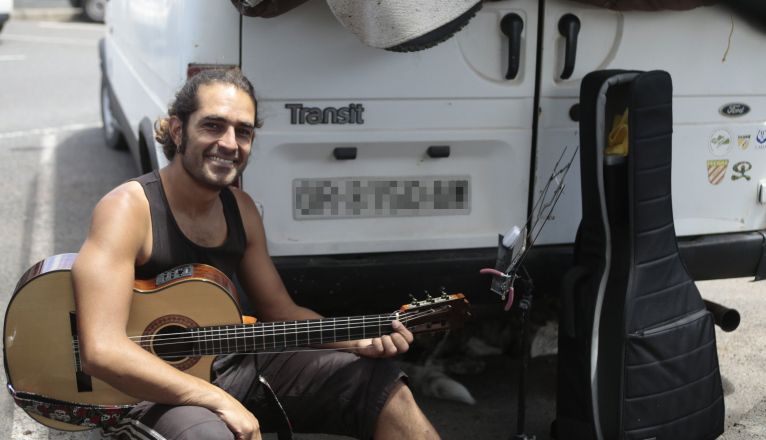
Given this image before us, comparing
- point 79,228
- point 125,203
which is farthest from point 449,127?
point 79,228

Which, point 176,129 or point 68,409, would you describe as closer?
point 68,409

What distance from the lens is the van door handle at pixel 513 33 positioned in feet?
10.4

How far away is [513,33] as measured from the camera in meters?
3.16

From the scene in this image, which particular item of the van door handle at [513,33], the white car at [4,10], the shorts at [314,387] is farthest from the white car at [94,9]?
the shorts at [314,387]

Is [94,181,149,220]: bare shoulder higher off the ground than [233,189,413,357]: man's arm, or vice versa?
[94,181,149,220]: bare shoulder

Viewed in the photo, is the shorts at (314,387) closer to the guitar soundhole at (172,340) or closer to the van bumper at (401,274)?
the guitar soundhole at (172,340)

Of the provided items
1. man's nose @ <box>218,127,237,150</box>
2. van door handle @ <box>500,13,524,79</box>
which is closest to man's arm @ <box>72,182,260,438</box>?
man's nose @ <box>218,127,237,150</box>

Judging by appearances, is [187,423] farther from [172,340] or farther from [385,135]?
[385,135]

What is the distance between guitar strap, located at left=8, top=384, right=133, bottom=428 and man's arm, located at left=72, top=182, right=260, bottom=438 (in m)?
0.17

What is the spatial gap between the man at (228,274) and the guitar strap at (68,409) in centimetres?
5

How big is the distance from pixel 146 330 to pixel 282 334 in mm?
378

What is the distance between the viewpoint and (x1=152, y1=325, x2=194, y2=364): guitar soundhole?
101 inches

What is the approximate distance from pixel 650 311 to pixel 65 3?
53.4ft

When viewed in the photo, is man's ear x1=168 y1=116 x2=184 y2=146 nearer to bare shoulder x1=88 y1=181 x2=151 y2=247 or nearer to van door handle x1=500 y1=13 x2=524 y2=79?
bare shoulder x1=88 y1=181 x2=151 y2=247
